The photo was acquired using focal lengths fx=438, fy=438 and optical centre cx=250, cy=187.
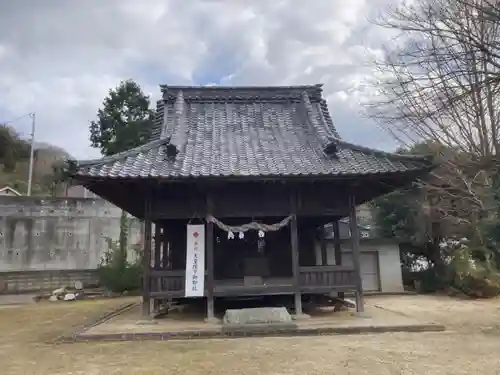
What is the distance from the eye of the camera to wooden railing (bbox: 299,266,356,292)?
1026 cm

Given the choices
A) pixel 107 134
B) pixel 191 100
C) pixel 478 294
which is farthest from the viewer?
pixel 107 134

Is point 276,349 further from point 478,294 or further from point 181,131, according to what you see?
point 478,294

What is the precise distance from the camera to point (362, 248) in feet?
68.4

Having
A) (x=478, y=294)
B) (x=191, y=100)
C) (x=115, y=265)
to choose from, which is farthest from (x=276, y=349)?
(x=115, y=265)

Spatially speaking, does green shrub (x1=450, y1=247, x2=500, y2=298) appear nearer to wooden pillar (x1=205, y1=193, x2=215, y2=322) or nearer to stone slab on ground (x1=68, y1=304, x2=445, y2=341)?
stone slab on ground (x1=68, y1=304, x2=445, y2=341)

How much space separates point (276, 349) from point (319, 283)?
10.4 feet

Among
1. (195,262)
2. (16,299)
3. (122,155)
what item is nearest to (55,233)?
(16,299)

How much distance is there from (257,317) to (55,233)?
1713 centimetres

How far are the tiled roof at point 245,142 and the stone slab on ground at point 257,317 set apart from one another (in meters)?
2.99

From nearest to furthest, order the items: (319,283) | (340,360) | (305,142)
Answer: (340,360), (319,283), (305,142)

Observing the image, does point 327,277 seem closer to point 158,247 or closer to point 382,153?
point 382,153

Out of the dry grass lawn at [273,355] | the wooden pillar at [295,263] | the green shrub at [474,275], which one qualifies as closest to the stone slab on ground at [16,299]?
the dry grass lawn at [273,355]

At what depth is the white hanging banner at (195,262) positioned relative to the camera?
32.3ft

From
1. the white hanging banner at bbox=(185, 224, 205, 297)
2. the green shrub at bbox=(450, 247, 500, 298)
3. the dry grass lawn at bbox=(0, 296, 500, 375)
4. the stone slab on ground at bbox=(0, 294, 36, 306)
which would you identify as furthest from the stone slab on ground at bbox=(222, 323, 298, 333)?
the stone slab on ground at bbox=(0, 294, 36, 306)
